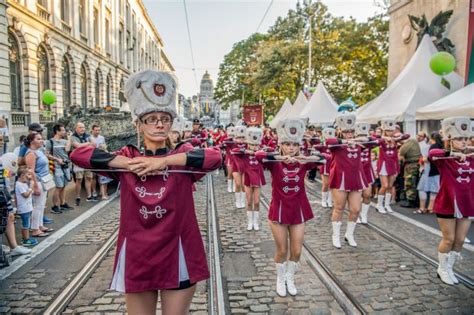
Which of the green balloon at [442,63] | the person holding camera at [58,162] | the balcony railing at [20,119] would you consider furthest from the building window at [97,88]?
the green balloon at [442,63]

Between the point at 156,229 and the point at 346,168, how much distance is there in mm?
4997

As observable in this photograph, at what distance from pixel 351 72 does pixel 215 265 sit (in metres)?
25.6

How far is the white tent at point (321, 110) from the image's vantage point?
1792 cm

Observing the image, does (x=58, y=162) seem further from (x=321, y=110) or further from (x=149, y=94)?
(x=321, y=110)

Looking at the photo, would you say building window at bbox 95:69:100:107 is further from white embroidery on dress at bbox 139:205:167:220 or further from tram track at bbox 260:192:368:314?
white embroidery on dress at bbox 139:205:167:220

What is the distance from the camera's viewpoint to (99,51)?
33781 mm

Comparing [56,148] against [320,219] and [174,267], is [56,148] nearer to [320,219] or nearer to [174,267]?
[320,219]

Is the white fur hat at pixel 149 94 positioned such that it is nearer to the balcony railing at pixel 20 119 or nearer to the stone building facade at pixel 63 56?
the stone building facade at pixel 63 56

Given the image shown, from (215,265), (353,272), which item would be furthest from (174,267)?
(353,272)

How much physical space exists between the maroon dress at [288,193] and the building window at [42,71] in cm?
2146

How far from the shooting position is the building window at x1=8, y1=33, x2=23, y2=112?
19.2 metres

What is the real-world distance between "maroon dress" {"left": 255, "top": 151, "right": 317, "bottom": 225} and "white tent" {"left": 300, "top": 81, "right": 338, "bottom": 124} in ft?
43.6

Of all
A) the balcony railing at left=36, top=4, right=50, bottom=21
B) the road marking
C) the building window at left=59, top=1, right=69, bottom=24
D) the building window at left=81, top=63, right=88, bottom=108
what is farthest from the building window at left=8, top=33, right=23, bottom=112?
the road marking

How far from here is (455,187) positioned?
196 inches
